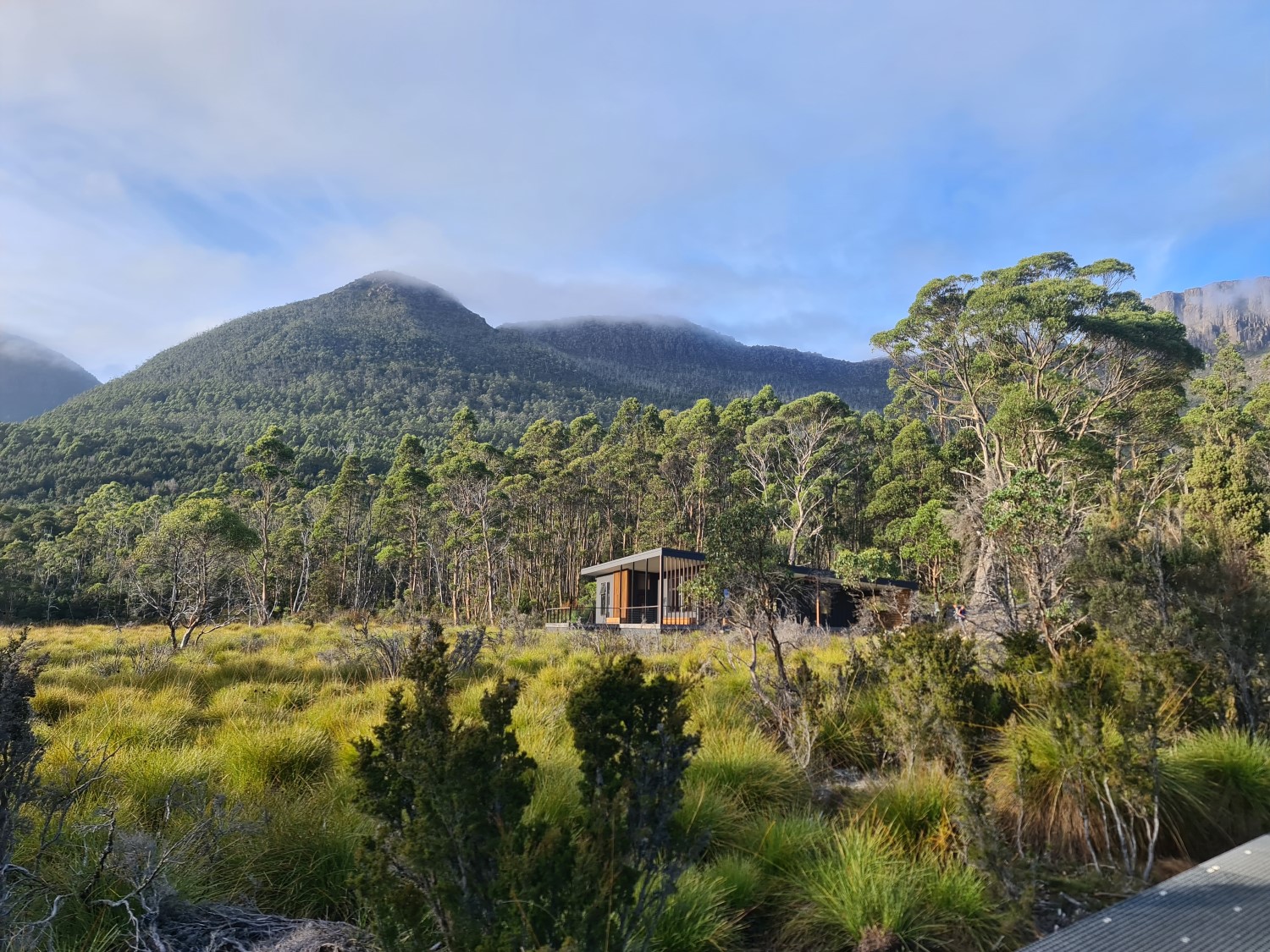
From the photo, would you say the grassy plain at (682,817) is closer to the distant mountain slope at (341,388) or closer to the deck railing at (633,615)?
the deck railing at (633,615)

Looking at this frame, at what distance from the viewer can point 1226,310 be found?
471ft

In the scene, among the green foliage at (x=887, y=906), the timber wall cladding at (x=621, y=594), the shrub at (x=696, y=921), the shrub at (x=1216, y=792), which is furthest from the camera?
the timber wall cladding at (x=621, y=594)

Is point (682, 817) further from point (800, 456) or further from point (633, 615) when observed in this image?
point (800, 456)

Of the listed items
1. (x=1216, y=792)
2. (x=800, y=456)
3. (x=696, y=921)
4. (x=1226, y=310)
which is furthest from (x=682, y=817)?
(x=1226, y=310)

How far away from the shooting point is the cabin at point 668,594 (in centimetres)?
2052

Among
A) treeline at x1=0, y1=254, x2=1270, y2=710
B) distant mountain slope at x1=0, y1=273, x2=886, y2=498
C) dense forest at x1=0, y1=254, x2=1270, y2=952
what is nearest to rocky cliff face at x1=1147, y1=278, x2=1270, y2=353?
distant mountain slope at x1=0, y1=273, x2=886, y2=498

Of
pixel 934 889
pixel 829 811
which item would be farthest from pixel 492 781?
pixel 829 811

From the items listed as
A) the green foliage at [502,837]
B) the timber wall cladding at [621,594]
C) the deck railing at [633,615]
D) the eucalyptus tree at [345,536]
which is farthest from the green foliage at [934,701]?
the eucalyptus tree at [345,536]

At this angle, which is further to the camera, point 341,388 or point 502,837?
point 341,388

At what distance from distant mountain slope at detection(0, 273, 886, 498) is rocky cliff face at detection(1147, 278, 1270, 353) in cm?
6299

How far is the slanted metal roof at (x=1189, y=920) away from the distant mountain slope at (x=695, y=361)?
10788 cm

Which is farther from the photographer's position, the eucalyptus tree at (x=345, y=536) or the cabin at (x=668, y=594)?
the eucalyptus tree at (x=345, y=536)

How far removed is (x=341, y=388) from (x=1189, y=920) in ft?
363

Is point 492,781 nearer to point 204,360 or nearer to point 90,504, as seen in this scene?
point 90,504
